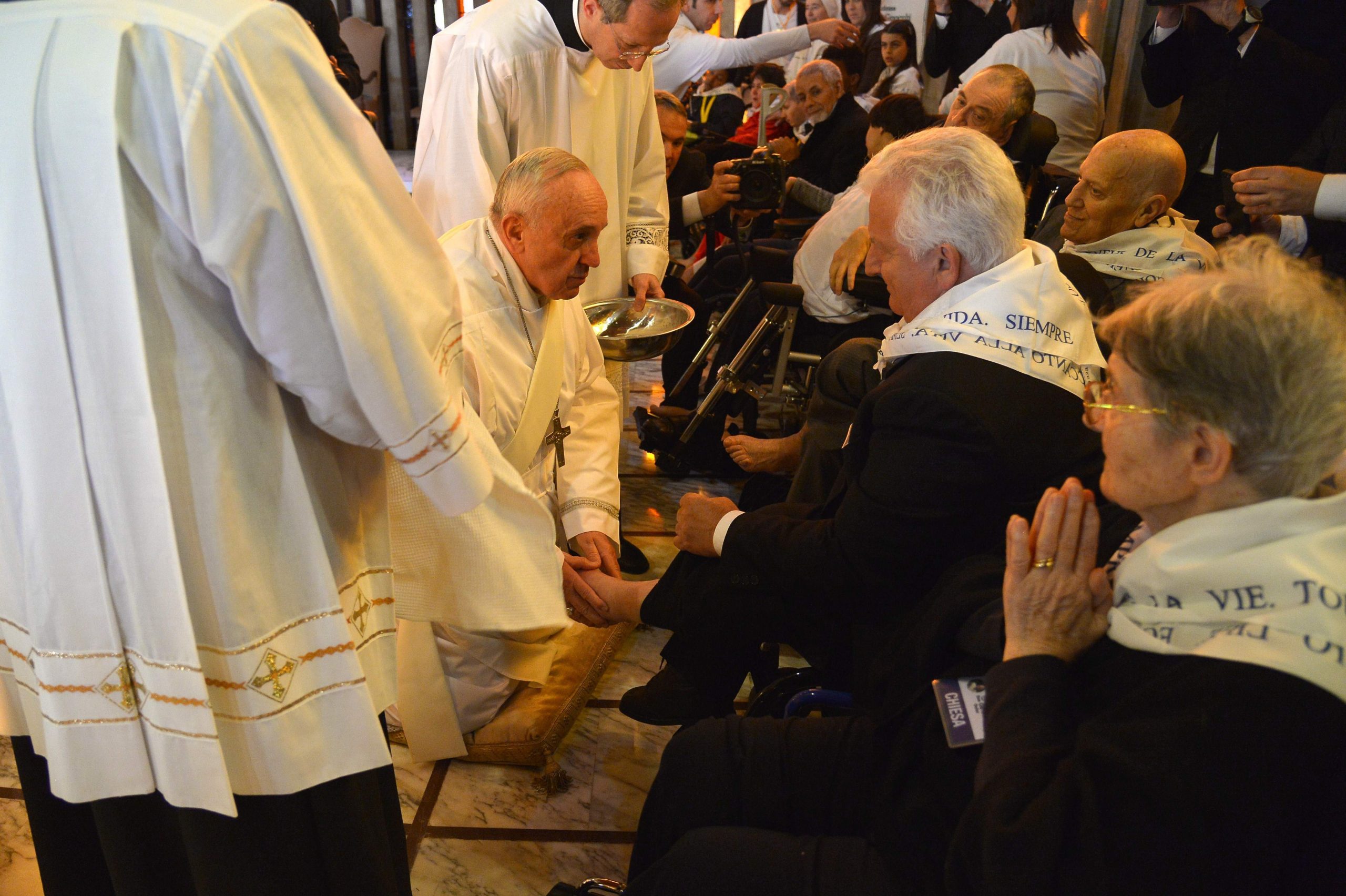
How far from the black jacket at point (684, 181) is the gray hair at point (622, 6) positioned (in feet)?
6.47

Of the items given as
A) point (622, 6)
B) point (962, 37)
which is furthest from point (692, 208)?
point (962, 37)

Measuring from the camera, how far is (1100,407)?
143 centimetres

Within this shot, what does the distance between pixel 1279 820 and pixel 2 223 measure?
5.25 ft

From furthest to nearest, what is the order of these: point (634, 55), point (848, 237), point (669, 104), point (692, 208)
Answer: point (692, 208)
point (669, 104)
point (848, 237)
point (634, 55)

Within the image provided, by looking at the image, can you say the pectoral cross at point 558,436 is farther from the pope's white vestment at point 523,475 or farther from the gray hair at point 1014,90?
the gray hair at point 1014,90

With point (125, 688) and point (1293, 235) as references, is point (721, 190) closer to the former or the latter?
point (1293, 235)

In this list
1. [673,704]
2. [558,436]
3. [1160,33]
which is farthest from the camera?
[1160,33]

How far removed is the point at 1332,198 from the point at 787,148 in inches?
116

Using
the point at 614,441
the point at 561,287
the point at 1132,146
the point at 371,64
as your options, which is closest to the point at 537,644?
the point at 614,441

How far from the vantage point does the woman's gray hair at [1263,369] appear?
1.24 metres

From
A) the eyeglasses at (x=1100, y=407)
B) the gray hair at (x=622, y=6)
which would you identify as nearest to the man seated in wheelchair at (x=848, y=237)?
the gray hair at (x=622, y=6)

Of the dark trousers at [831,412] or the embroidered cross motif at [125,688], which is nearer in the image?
the embroidered cross motif at [125,688]

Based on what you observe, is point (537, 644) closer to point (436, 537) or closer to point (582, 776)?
point (582, 776)

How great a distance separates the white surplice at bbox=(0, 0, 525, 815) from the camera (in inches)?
45.2
